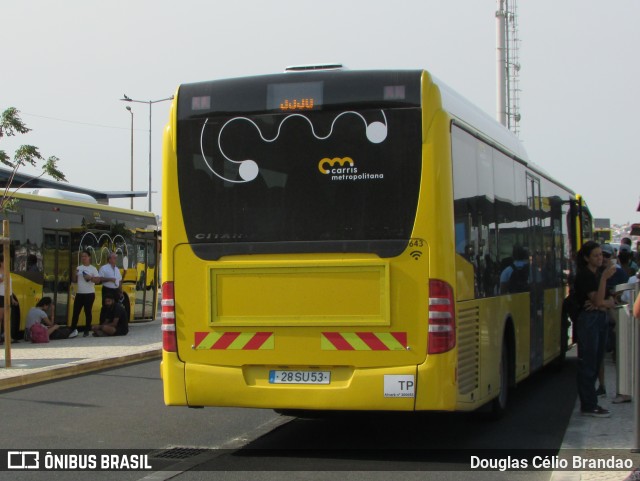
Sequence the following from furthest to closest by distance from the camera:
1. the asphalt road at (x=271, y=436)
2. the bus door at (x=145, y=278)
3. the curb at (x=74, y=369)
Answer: the bus door at (x=145, y=278)
the curb at (x=74, y=369)
the asphalt road at (x=271, y=436)

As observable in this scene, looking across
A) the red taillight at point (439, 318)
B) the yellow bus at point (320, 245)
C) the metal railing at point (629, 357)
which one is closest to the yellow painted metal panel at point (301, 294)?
the yellow bus at point (320, 245)

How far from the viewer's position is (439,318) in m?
8.21

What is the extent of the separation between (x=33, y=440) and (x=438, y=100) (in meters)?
4.97

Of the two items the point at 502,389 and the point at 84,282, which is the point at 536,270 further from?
the point at 84,282

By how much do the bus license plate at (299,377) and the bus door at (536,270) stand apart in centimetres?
490

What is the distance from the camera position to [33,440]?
9688mm

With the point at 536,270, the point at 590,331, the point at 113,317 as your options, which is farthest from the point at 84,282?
the point at 590,331

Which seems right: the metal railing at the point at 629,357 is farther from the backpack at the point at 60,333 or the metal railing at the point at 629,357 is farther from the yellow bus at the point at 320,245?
the backpack at the point at 60,333

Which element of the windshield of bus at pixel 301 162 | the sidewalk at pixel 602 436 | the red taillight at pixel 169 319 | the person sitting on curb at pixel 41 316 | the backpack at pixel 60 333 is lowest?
the sidewalk at pixel 602 436

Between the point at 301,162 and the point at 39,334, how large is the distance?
45.2 feet

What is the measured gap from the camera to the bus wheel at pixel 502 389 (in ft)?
34.5

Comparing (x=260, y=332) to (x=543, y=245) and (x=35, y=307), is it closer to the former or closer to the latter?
(x=543, y=245)

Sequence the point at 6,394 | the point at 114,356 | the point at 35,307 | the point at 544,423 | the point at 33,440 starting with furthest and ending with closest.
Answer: the point at 35,307
the point at 114,356
the point at 6,394
the point at 544,423
the point at 33,440

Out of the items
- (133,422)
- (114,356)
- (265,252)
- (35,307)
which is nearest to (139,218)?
(35,307)
